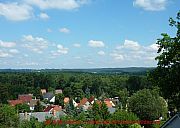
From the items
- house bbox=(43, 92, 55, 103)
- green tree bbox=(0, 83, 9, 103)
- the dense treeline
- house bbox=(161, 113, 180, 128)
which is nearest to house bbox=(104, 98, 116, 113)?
the dense treeline

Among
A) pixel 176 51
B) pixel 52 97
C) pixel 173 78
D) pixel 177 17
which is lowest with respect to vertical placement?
pixel 52 97

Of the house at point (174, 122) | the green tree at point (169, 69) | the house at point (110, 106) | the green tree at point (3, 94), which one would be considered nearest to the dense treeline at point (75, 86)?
the green tree at point (3, 94)

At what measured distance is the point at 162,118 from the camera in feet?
164

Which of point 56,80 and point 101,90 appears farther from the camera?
point 56,80

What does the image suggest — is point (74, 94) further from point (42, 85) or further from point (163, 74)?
point (163, 74)

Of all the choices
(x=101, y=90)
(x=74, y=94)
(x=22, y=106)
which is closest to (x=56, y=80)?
(x=101, y=90)

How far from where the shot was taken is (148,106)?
1880 inches

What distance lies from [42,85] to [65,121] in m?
89.9

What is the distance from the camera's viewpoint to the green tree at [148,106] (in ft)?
157

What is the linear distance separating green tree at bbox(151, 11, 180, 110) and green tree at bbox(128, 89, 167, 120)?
118 ft

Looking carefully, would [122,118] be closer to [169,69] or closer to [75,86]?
[169,69]

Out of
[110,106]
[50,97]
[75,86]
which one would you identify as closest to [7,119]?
[110,106]

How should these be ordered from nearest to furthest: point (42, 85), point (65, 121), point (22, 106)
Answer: point (65, 121), point (22, 106), point (42, 85)

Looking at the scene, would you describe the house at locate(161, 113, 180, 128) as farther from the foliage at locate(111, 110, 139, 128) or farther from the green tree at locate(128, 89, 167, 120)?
the green tree at locate(128, 89, 167, 120)
